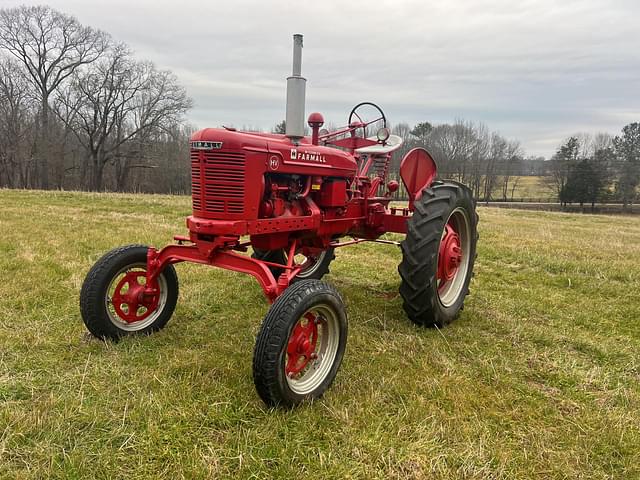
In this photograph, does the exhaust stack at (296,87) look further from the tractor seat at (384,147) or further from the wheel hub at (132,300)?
the wheel hub at (132,300)

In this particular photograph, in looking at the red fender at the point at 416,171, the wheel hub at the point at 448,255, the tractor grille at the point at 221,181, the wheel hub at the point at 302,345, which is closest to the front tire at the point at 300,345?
the wheel hub at the point at 302,345

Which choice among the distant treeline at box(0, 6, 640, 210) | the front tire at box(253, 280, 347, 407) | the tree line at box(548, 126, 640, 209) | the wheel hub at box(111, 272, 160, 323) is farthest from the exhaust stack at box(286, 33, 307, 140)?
the tree line at box(548, 126, 640, 209)

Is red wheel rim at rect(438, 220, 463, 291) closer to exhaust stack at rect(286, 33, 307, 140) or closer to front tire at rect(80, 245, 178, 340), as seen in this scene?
exhaust stack at rect(286, 33, 307, 140)

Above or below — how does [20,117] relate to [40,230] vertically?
above

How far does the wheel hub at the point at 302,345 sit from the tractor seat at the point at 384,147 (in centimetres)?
231

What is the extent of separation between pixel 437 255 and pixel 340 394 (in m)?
1.47

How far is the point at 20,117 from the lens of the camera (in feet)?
100

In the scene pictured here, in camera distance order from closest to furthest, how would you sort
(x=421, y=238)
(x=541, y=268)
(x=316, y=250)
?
(x=421, y=238) < (x=316, y=250) < (x=541, y=268)

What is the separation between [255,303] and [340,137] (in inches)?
82.9

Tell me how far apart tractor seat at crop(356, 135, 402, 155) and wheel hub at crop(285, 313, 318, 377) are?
2.31 meters

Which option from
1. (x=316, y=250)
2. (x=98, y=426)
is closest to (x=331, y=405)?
(x=98, y=426)

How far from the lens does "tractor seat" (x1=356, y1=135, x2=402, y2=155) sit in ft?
14.6

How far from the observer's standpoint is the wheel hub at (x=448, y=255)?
158 inches

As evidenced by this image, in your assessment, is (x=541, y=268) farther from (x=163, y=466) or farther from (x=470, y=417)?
(x=163, y=466)
